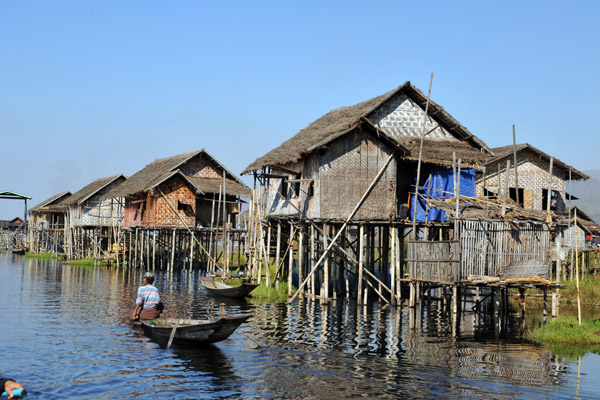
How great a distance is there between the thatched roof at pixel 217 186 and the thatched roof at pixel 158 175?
0.33 m

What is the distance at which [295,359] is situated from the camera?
13227mm

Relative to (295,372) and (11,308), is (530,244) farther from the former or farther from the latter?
(11,308)

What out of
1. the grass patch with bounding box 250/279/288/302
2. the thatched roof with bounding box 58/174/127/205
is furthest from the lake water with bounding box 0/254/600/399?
the thatched roof with bounding box 58/174/127/205

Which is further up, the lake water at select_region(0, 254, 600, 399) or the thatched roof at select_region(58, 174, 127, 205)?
the thatched roof at select_region(58, 174, 127, 205)

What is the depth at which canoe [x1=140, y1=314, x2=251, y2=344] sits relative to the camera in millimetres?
13148

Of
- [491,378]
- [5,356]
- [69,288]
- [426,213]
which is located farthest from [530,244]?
[69,288]

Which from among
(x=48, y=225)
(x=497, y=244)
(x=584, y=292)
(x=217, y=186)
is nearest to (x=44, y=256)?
(x=48, y=225)

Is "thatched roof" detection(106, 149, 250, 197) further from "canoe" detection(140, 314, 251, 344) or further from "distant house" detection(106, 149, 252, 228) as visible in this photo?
"canoe" detection(140, 314, 251, 344)

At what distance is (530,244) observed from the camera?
18.0 m

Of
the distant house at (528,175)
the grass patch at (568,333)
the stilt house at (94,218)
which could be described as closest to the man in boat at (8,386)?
the grass patch at (568,333)

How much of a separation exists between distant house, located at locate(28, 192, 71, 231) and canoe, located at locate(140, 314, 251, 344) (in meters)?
40.8

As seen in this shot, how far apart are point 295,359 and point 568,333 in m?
7.26

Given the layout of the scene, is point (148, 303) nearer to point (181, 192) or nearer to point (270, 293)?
point (270, 293)

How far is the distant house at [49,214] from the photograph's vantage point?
176 feet
